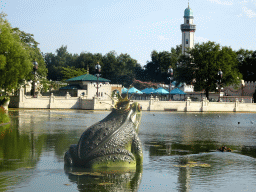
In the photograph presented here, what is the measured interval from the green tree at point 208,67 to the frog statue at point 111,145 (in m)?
60.8

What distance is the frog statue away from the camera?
11320 millimetres

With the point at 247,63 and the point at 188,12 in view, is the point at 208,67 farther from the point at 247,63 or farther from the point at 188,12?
the point at 188,12

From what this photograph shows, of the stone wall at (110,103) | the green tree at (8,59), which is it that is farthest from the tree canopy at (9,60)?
the stone wall at (110,103)

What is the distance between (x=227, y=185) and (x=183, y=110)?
50146 mm

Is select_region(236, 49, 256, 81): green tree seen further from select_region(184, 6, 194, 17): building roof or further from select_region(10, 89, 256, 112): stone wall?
select_region(10, 89, 256, 112): stone wall

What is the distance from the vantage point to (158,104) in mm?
59875

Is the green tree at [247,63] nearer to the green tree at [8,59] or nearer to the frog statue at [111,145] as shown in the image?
the green tree at [8,59]

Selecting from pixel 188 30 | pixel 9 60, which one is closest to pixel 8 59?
pixel 9 60

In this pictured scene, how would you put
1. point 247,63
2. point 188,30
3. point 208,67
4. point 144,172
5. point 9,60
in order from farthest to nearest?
point 188,30, point 247,63, point 208,67, point 9,60, point 144,172

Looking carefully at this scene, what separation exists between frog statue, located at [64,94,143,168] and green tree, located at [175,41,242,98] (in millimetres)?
60847

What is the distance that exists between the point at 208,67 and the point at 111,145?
62.6 meters

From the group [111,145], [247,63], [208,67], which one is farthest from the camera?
[247,63]

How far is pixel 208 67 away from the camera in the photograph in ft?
237

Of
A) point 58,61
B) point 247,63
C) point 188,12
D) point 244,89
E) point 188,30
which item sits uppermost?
point 188,12
